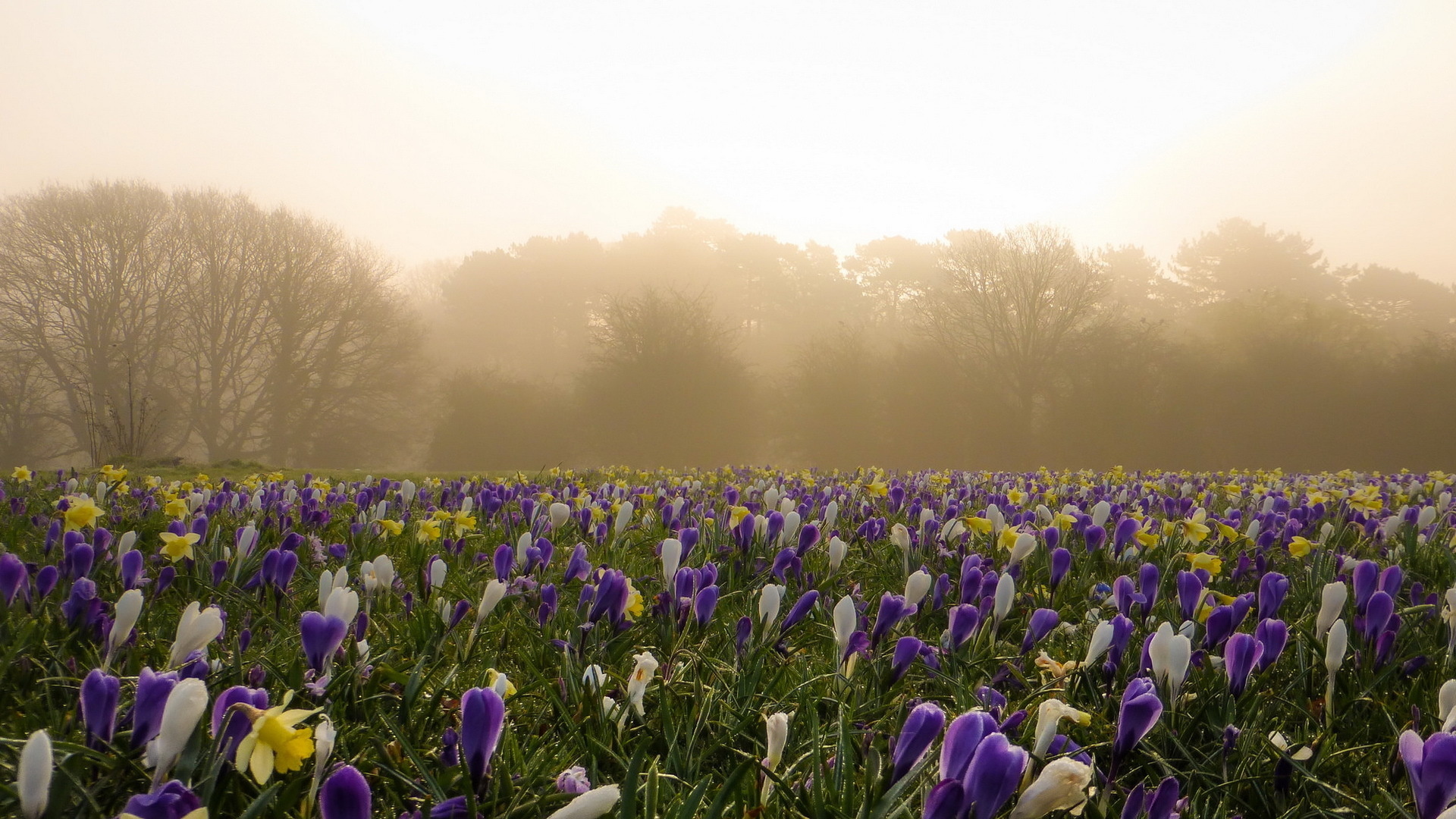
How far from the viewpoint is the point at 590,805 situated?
→ 0.86 m

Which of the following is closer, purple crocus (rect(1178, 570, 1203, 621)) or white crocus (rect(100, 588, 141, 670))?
Result: white crocus (rect(100, 588, 141, 670))

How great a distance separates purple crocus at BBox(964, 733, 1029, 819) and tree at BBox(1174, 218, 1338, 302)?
4447cm

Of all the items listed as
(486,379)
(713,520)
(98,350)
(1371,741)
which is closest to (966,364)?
(486,379)

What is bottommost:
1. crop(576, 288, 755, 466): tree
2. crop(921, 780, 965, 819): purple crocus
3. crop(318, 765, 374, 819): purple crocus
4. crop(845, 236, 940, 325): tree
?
crop(921, 780, 965, 819): purple crocus

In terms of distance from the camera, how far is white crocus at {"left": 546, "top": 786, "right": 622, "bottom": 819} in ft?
2.79

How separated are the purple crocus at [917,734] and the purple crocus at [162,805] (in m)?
0.87

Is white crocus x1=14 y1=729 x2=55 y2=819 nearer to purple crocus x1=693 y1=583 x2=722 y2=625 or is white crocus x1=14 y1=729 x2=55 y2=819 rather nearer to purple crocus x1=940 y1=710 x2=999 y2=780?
purple crocus x1=940 y1=710 x2=999 y2=780

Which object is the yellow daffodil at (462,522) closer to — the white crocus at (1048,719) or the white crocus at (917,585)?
the white crocus at (917,585)

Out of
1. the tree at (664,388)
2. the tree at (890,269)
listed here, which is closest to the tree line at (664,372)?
the tree at (664,388)

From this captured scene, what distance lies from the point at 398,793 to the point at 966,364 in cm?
2745

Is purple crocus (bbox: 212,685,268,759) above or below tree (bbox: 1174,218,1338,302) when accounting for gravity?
below

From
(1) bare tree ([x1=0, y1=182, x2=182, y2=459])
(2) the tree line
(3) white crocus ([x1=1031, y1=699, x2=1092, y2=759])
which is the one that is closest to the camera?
(3) white crocus ([x1=1031, y1=699, x2=1092, y2=759])

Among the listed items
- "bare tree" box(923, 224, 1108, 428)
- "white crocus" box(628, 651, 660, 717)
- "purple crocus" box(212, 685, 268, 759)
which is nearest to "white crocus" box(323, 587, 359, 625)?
"purple crocus" box(212, 685, 268, 759)

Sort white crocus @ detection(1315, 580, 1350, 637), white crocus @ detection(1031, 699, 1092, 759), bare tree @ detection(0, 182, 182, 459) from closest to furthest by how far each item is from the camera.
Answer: white crocus @ detection(1031, 699, 1092, 759)
white crocus @ detection(1315, 580, 1350, 637)
bare tree @ detection(0, 182, 182, 459)
